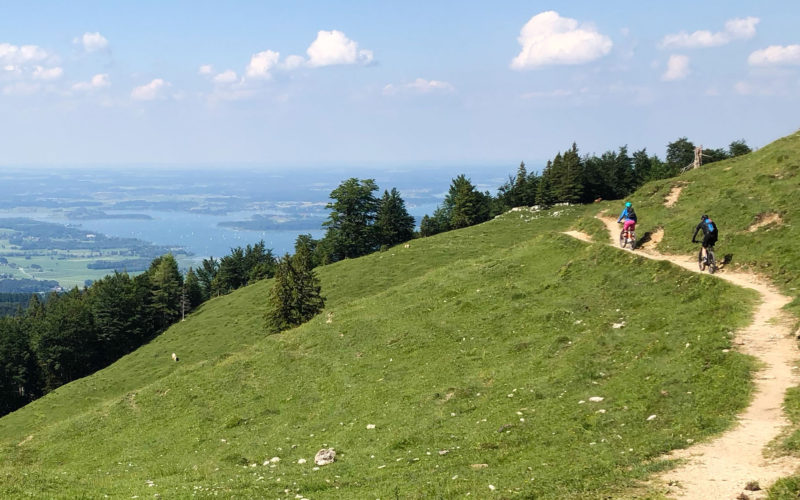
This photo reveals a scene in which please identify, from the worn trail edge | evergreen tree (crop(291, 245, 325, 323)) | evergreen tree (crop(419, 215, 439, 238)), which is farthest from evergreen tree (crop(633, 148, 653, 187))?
the worn trail edge

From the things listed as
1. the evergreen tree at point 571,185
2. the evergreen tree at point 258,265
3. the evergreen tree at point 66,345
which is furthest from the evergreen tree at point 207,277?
the evergreen tree at point 571,185

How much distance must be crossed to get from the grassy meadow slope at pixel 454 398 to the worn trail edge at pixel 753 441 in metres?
0.63

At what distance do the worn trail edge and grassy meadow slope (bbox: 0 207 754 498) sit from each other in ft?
2.06

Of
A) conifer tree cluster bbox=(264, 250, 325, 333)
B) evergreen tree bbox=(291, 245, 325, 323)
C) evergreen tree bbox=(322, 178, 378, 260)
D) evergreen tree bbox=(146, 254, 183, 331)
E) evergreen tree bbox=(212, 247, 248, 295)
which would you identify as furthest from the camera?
evergreen tree bbox=(212, 247, 248, 295)

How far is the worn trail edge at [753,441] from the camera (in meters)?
11.8

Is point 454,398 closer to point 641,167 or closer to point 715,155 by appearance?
point 715,155

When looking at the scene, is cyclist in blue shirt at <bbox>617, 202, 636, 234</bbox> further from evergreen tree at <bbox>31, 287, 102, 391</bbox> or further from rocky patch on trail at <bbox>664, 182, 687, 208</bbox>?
evergreen tree at <bbox>31, 287, 102, 391</bbox>

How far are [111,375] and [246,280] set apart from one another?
2692 inches

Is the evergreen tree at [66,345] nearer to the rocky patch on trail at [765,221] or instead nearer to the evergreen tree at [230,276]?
the evergreen tree at [230,276]

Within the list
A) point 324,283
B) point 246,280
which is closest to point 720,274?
point 324,283

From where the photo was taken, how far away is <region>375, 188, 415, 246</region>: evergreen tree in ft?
369

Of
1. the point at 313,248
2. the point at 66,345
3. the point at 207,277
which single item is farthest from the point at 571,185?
the point at 207,277

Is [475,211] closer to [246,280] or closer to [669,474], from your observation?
[246,280]

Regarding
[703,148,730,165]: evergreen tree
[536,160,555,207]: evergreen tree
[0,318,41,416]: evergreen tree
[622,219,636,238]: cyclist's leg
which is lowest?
[0,318,41,416]: evergreen tree
